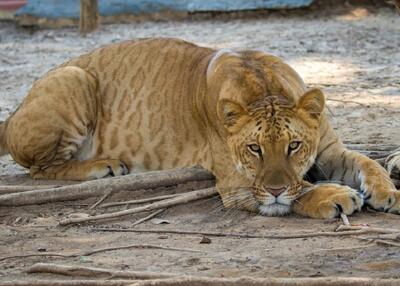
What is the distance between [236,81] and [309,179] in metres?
A: 0.77

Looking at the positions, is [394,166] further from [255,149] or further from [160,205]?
[160,205]

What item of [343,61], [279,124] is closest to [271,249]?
[279,124]

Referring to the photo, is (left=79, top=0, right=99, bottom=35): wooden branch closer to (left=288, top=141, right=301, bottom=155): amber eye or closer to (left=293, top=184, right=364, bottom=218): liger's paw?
(left=288, top=141, right=301, bottom=155): amber eye

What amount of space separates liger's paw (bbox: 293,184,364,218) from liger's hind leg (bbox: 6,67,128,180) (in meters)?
1.71

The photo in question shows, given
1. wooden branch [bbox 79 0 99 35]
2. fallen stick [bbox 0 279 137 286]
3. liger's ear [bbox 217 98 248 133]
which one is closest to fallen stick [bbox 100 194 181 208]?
liger's ear [bbox 217 98 248 133]

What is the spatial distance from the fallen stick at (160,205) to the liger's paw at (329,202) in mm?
694

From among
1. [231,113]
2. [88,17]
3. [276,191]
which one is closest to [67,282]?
[276,191]

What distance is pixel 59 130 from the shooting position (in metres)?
7.30

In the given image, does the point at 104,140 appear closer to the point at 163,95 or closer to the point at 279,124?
the point at 163,95

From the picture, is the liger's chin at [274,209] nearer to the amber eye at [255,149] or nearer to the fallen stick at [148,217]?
the amber eye at [255,149]

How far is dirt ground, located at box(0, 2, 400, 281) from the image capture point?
506cm

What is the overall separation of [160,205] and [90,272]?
4.94ft

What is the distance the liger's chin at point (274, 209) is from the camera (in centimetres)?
589

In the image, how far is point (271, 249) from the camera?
5.28 meters
